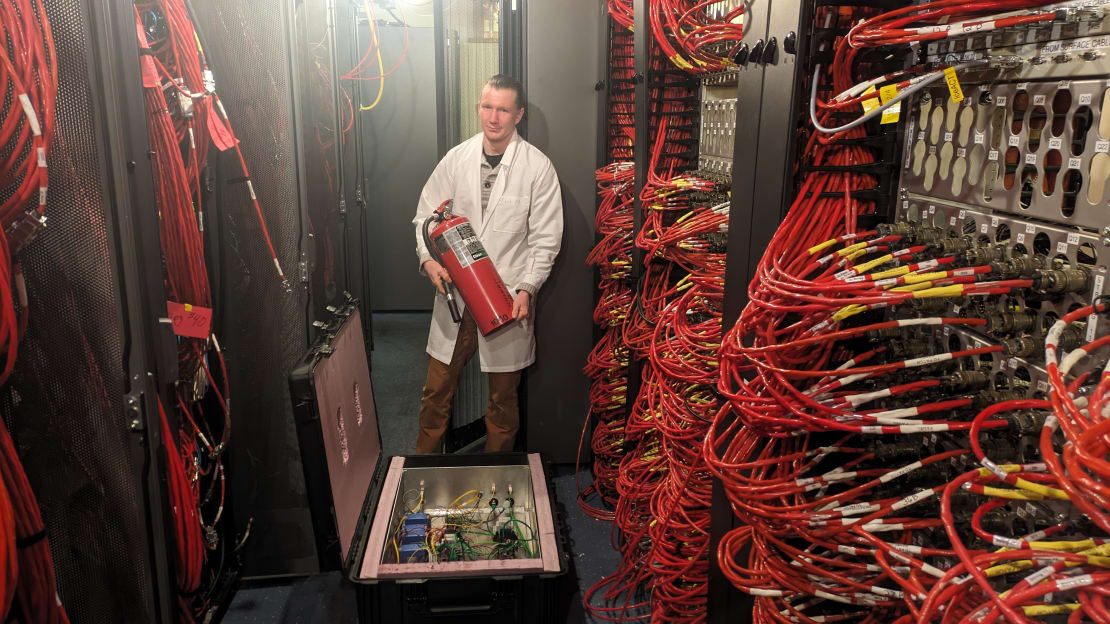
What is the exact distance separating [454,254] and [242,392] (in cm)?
91

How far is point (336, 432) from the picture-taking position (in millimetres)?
2307

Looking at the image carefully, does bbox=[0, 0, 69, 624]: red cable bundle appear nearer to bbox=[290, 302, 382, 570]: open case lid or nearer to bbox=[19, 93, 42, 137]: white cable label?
bbox=[19, 93, 42, 137]: white cable label

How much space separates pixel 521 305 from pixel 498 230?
33 cm

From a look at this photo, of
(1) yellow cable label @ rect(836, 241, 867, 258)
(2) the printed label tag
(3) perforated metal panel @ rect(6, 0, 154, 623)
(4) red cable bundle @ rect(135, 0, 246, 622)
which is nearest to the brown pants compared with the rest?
(4) red cable bundle @ rect(135, 0, 246, 622)

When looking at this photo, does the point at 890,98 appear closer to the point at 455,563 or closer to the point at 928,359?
the point at 928,359

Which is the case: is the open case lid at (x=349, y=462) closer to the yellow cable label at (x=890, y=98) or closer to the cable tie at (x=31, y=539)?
the cable tie at (x=31, y=539)

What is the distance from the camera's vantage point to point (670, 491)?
1989 millimetres

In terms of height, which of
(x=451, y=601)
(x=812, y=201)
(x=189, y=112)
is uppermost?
(x=189, y=112)

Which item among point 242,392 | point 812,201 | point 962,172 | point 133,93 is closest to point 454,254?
point 242,392

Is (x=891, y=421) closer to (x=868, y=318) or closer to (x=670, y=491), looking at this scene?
(x=868, y=318)

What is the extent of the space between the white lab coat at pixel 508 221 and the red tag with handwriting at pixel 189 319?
132 cm

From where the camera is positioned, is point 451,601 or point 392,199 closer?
point 451,601

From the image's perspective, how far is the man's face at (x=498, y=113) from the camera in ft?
9.82

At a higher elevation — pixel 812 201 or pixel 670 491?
pixel 812 201
